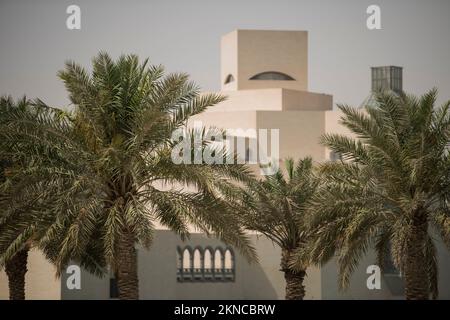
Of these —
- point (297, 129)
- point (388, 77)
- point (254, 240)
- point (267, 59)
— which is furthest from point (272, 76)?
point (254, 240)

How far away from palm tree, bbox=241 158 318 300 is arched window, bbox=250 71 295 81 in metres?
20.7

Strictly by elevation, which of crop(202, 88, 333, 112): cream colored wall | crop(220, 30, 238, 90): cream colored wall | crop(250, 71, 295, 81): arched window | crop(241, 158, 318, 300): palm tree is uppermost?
crop(220, 30, 238, 90): cream colored wall

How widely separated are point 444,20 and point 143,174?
18663mm

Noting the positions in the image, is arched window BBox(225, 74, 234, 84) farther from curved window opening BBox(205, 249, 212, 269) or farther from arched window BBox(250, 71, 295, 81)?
curved window opening BBox(205, 249, 212, 269)

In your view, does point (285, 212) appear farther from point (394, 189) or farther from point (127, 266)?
point (127, 266)

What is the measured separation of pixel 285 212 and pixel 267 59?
21.6 m

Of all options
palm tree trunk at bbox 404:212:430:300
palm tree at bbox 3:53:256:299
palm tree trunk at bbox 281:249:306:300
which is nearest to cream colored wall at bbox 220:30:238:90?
palm tree trunk at bbox 281:249:306:300

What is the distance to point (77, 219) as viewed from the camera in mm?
21359

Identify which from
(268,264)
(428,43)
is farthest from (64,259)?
(428,43)

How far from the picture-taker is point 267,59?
49.5 meters

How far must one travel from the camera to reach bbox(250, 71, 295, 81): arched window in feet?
164

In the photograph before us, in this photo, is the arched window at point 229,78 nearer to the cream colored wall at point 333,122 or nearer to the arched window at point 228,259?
the cream colored wall at point 333,122
